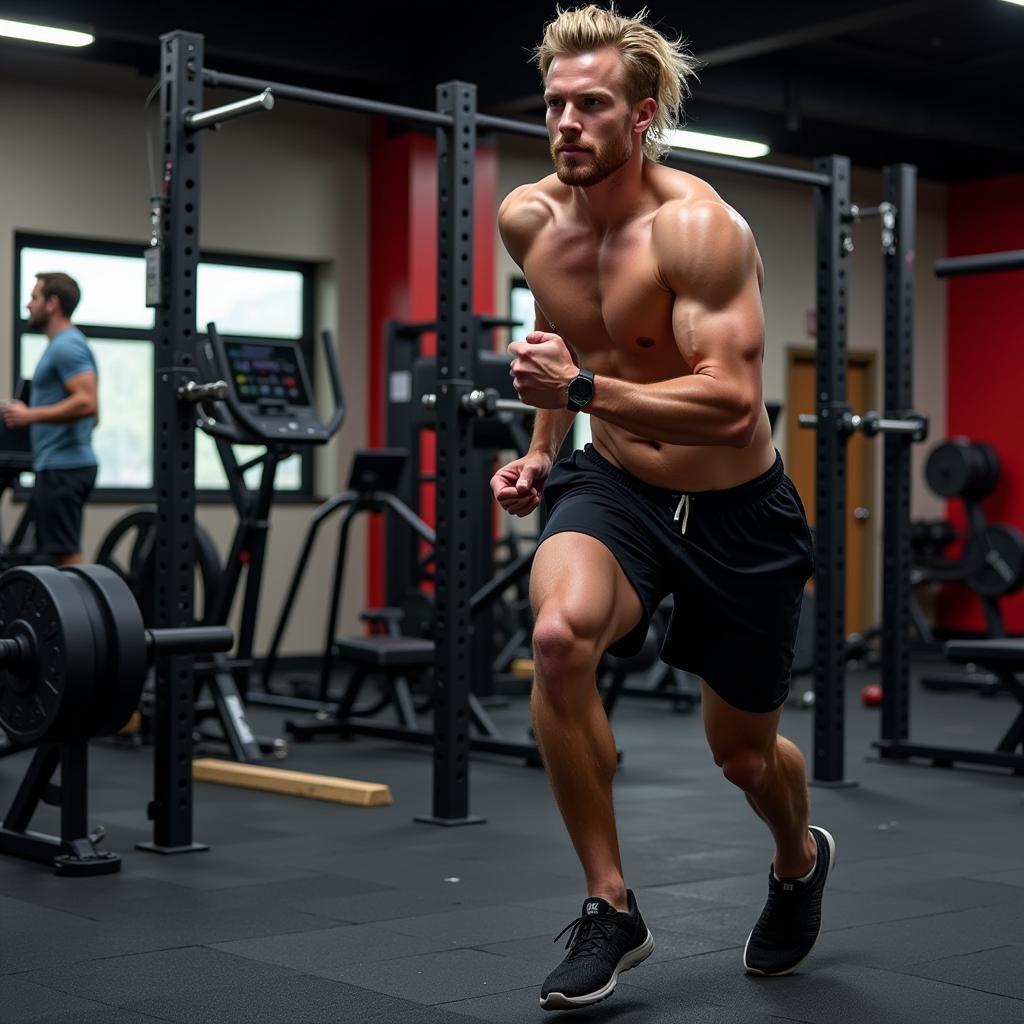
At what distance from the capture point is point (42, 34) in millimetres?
Result: 6938

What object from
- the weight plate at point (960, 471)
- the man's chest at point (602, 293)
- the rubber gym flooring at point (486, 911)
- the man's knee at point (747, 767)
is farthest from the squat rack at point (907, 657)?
the weight plate at point (960, 471)

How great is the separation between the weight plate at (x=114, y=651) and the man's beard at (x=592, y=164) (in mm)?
1361

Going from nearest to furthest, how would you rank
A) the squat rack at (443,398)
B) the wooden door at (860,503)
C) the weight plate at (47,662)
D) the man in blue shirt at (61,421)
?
the weight plate at (47,662)
the squat rack at (443,398)
the man in blue shirt at (61,421)
the wooden door at (860,503)

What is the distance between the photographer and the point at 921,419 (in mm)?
4895

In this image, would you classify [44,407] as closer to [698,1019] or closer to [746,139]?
[698,1019]

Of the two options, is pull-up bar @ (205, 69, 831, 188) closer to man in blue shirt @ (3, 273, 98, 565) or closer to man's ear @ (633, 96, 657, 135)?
man's ear @ (633, 96, 657, 135)

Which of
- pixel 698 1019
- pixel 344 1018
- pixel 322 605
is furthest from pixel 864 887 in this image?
pixel 322 605

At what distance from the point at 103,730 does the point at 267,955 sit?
747 mm

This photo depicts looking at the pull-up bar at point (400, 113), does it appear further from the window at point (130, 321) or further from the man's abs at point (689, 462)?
the window at point (130, 321)

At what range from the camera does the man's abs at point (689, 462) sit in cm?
240

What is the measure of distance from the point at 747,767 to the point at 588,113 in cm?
100

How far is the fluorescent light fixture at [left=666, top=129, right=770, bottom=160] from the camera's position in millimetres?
8839

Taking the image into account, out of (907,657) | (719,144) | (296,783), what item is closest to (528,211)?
(296,783)

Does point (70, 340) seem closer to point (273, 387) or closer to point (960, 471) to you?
point (273, 387)
